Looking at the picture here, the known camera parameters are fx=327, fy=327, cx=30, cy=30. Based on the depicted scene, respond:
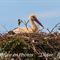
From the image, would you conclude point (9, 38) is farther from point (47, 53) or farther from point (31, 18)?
point (31, 18)

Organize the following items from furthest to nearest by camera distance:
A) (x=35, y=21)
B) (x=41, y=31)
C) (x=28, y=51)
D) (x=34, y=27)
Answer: (x=35, y=21) → (x=34, y=27) → (x=41, y=31) → (x=28, y=51)

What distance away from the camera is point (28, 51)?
6.87m

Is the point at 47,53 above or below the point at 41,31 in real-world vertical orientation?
below

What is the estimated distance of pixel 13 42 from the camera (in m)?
6.90

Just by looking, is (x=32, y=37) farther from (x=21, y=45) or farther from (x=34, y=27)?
(x=34, y=27)

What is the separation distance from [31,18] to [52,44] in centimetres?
269

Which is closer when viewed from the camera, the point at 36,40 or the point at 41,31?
the point at 36,40

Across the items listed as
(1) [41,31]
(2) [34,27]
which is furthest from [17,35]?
(2) [34,27]

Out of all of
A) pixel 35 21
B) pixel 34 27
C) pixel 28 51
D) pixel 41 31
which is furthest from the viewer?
pixel 35 21

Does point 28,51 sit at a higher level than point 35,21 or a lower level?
lower

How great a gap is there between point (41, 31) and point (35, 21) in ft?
7.16

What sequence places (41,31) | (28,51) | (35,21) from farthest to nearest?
(35,21) < (41,31) < (28,51)

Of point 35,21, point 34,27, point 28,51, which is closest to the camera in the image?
point 28,51

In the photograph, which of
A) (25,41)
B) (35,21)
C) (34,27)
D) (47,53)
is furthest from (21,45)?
(35,21)
